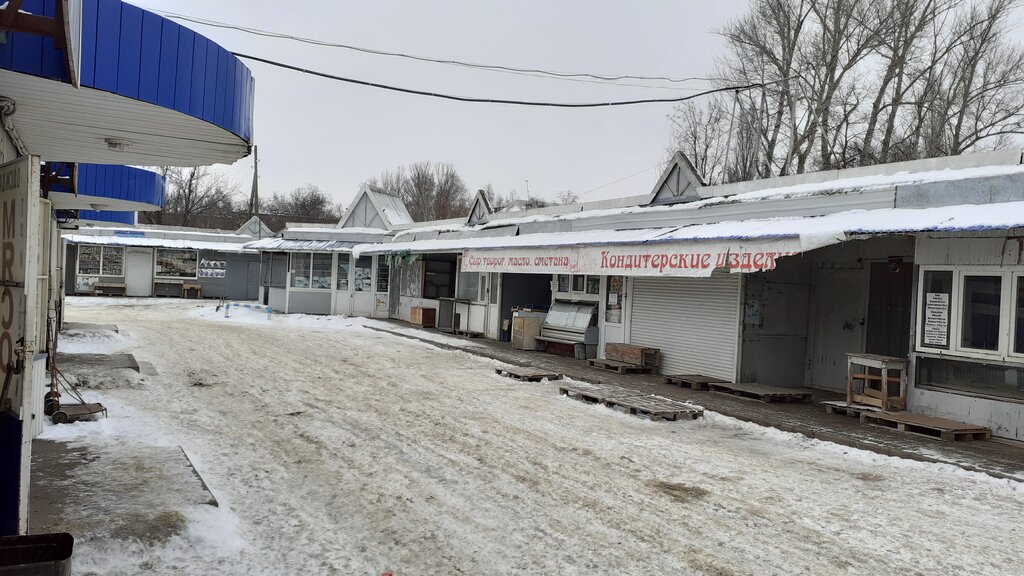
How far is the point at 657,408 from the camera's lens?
33.0 ft

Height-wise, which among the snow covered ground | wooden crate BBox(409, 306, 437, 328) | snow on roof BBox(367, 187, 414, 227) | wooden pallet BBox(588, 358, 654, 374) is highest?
snow on roof BBox(367, 187, 414, 227)

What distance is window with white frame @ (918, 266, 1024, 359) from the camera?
8.66 meters

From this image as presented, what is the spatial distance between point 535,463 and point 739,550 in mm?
2634

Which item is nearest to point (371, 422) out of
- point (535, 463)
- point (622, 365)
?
point (535, 463)

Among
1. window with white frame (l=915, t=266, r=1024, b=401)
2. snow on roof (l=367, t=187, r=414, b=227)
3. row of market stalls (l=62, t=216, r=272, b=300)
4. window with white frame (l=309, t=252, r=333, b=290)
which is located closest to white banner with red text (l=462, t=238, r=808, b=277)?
window with white frame (l=915, t=266, r=1024, b=401)

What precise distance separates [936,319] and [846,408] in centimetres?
174

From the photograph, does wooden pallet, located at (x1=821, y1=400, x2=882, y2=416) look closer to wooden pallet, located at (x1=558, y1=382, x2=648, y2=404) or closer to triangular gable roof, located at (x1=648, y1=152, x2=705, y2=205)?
wooden pallet, located at (x1=558, y1=382, x2=648, y2=404)

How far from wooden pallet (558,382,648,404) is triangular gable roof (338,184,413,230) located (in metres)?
18.3

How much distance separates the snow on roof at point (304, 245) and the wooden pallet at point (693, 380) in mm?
16609

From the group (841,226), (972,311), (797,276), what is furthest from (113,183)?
(972,311)

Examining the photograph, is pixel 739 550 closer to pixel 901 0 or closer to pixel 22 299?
pixel 22 299

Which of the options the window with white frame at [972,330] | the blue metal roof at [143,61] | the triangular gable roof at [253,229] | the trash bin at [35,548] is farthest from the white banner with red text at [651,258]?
the triangular gable roof at [253,229]

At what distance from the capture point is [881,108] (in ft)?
96.8

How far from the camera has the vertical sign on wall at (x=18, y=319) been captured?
3.79 meters
